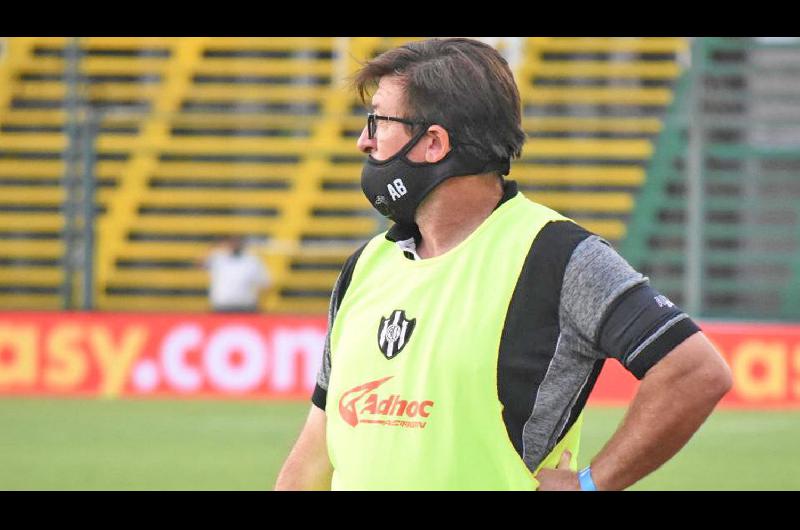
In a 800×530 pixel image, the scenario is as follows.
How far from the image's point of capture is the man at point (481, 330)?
2.93 metres

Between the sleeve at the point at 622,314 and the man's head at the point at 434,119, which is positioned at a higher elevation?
the man's head at the point at 434,119

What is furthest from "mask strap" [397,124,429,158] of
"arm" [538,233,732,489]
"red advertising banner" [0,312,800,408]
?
"red advertising banner" [0,312,800,408]

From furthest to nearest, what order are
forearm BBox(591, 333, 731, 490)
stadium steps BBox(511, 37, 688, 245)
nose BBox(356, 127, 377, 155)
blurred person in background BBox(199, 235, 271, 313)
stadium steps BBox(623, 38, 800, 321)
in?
stadium steps BBox(511, 37, 688, 245) < blurred person in background BBox(199, 235, 271, 313) < stadium steps BBox(623, 38, 800, 321) < nose BBox(356, 127, 377, 155) < forearm BBox(591, 333, 731, 490)

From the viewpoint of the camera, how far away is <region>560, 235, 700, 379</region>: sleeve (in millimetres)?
2914

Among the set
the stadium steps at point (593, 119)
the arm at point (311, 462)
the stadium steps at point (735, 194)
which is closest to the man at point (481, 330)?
the arm at point (311, 462)

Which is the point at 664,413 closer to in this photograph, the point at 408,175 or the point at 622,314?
the point at 622,314

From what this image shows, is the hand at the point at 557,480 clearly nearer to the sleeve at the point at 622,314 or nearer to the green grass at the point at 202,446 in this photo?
the sleeve at the point at 622,314

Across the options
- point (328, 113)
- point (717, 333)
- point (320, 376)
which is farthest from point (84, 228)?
point (320, 376)

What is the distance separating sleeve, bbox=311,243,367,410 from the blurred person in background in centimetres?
1359

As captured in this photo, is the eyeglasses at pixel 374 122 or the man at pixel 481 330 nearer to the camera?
the man at pixel 481 330

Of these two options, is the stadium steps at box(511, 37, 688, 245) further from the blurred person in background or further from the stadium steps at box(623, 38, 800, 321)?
the blurred person in background

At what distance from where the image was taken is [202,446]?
12.0 meters

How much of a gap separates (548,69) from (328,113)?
111 inches

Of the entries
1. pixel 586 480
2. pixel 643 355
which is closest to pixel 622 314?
pixel 643 355
